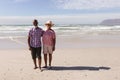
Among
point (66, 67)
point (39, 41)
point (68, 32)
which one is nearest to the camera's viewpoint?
point (39, 41)

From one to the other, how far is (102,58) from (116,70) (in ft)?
9.33

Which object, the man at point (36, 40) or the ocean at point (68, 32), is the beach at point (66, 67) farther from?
the ocean at point (68, 32)

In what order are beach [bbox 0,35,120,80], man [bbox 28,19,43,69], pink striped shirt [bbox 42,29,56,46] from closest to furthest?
beach [bbox 0,35,120,80] < man [bbox 28,19,43,69] < pink striped shirt [bbox 42,29,56,46]

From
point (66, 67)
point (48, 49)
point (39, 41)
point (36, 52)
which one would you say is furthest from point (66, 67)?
point (39, 41)

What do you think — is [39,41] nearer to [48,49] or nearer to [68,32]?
[48,49]

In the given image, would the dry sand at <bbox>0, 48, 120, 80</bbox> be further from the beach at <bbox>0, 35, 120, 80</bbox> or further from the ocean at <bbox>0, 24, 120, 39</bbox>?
the ocean at <bbox>0, 24, 120, 39</bbox>

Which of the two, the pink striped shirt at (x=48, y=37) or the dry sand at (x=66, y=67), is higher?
the pink striped shirt at (x=48, y=37)

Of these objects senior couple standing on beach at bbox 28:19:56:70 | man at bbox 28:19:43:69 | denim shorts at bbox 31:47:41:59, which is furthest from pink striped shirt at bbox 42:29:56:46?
denim shorts at bbox 31:47:41:59

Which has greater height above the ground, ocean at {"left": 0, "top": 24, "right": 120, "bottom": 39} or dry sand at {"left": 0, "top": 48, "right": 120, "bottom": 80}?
dry sand at {"left": 0, "top": 48, "right": 120, "bottom": 80}

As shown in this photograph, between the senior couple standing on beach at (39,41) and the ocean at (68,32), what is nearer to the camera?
the senior couple standing on beach at (39,41)

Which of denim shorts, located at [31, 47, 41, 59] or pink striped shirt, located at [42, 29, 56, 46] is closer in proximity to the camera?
denim shorts, located at [31, 47, 41, 59]

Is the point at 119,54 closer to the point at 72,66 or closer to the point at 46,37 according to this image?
the point at 72,66

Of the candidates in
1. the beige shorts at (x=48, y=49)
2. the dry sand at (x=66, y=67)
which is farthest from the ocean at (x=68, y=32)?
the beige shorts at (x=48, y=49)

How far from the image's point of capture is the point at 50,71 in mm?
9680
